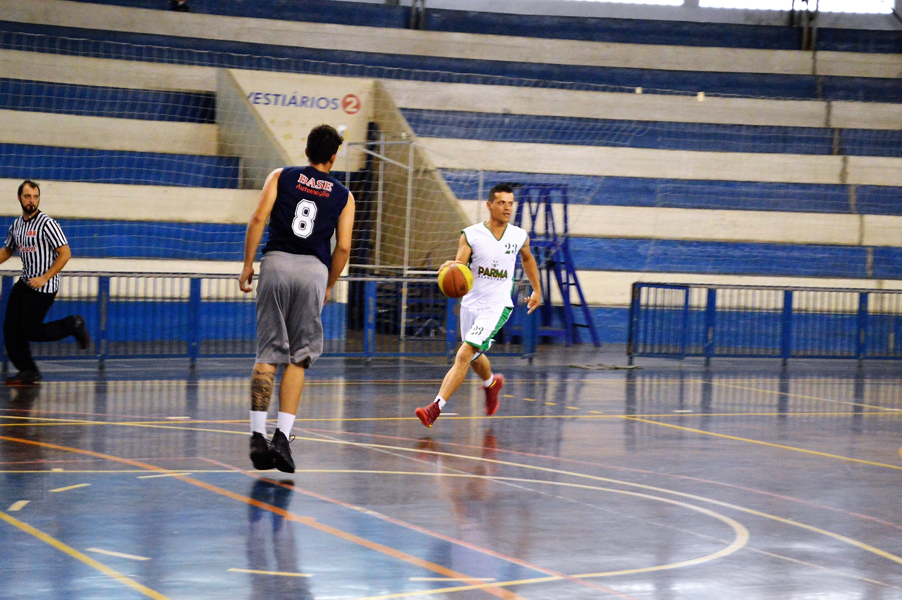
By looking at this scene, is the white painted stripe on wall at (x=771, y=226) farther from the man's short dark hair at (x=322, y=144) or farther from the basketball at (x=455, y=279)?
the man's short dark hair at (x=322, y=144)

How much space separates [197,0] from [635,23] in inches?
421

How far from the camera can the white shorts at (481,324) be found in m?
10.8

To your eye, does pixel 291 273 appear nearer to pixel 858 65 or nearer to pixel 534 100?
pixel 534 100

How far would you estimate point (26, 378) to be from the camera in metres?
13.2

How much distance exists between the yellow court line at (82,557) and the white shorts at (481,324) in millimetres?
5201

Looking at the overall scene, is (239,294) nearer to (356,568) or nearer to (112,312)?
(112,312)

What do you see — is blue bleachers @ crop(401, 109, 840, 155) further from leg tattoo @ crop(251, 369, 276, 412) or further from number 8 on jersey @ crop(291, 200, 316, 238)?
leg tattoo @ crop(251, 369, 276, 412)

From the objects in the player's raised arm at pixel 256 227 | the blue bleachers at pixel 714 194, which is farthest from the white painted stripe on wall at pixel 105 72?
the player's raised arm at pixel 256 227

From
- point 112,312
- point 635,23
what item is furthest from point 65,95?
point 635,23

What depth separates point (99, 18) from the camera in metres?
25.0

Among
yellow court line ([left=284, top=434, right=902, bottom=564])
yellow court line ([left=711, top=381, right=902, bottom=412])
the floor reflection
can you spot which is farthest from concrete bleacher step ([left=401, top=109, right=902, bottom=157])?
the floor reflection

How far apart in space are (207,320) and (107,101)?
7.54 m

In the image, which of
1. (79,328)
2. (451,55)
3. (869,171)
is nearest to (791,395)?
(79,328)

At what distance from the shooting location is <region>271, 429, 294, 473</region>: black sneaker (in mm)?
7617
